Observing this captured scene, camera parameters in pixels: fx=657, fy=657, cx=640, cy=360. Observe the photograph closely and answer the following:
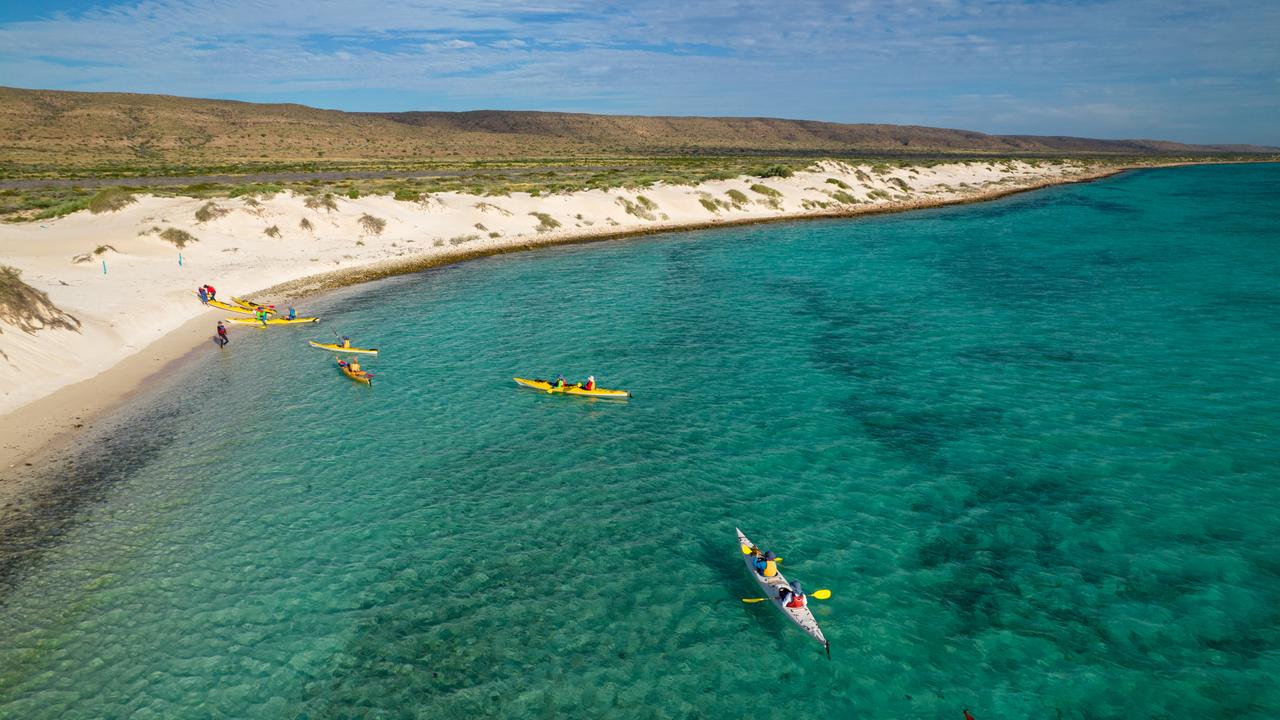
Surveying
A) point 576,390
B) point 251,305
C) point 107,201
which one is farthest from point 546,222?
point 576,390

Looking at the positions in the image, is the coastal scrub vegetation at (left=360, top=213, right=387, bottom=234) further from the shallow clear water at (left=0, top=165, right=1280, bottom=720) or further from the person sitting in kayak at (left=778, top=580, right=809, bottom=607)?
the person sitting in kayak at (left=778, top=580, right=809, bottom=607)

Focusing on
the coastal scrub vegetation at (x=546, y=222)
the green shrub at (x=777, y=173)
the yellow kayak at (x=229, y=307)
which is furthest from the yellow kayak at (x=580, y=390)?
the green shrub at (x=777, y=173)

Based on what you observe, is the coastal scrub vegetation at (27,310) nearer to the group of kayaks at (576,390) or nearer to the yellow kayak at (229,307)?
the group of kayaks at (576,390)

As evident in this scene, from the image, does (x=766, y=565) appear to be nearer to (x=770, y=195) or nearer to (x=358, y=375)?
(x=358, y=375)

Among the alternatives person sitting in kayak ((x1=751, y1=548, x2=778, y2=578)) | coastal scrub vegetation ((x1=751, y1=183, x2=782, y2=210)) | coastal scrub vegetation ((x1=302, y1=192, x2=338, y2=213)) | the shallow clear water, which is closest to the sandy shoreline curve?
coastal scrub vegetation ((x1=751, y1=183, x2=782, y2=210))

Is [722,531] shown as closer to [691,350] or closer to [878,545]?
[878,545]

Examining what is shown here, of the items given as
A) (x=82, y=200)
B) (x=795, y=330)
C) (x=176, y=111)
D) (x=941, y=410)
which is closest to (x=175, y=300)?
(x=82, y=200)
